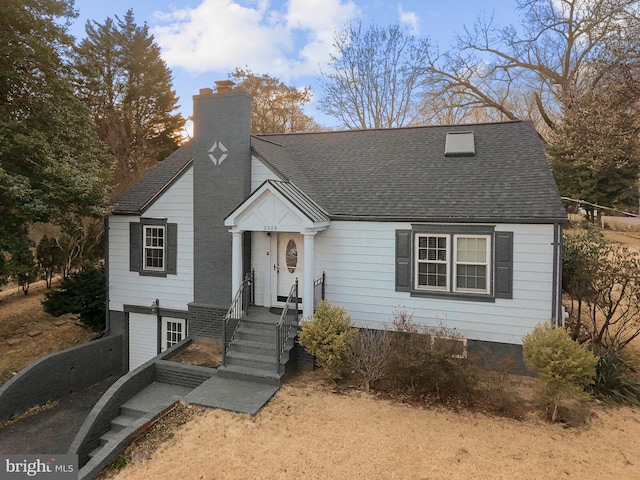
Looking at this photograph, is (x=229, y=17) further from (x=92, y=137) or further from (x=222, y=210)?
(x=222, y=210)

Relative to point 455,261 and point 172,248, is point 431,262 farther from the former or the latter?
point 172,248

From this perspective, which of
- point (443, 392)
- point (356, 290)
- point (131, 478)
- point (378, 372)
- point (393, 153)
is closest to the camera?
point (131, 478)

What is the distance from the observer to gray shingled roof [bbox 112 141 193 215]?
1239cm

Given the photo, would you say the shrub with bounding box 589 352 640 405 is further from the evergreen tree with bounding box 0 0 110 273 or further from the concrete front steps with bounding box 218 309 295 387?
the evergreen tree with bounding box 0 0 110 273

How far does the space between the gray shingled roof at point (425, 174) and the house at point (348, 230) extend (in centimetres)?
5

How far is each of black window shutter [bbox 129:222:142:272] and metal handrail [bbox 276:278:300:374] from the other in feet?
18.1

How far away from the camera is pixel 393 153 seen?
12867 mm

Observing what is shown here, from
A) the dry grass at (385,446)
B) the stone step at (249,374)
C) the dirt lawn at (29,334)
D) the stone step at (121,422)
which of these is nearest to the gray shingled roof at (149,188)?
the dirt lawn at (29,334)

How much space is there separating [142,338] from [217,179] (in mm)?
5920

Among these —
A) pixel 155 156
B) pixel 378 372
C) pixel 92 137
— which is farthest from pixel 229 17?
pixel 155 156

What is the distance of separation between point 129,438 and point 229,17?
1456cm

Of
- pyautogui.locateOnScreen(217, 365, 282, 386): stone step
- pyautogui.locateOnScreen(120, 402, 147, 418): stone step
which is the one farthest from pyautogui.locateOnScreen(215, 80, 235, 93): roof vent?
pyautogui.locateOnScreen(120, 402, 147, 418): stone step

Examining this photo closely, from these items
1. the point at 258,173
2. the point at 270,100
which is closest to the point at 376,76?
the point at 270,100

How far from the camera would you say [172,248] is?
12.4 metres
